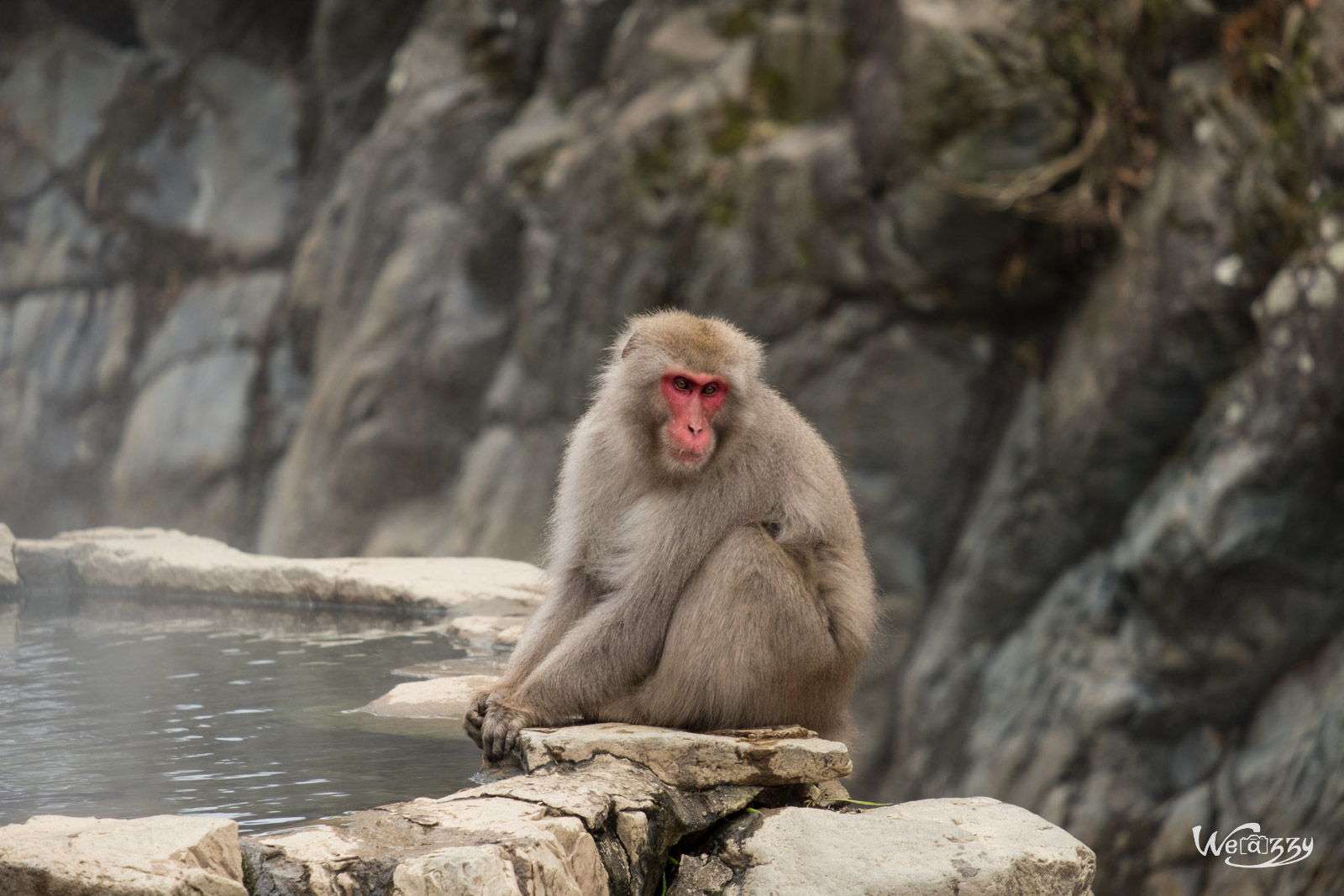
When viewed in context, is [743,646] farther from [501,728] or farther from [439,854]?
[439,854]

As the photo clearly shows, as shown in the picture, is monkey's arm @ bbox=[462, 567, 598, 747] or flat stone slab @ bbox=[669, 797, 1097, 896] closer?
flat stone slab @ bbox=[669, 797, 1097, 896]

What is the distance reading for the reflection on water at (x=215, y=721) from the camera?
9.96 ft

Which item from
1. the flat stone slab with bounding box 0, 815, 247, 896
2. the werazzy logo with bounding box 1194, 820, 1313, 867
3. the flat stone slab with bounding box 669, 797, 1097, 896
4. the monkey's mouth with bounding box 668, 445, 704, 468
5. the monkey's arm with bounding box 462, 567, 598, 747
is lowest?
the werazzy logo with bounding box 1194, 820, 1313, 867

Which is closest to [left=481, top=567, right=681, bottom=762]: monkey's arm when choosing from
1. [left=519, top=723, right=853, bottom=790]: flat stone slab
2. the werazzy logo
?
[left=519, top=723, right=853, bottom=790]: flat stone slab

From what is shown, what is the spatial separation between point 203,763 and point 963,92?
6647 millimetres

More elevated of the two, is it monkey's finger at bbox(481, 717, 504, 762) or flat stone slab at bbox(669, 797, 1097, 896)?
→ monkey's finger at bbox(481, 717, 504, 762)

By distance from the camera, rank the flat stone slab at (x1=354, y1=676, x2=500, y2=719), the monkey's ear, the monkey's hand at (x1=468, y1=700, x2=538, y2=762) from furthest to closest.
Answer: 1. the flat stone slab at (x1=354, y1=676, x2=500, y2=719)
2. the monkey's ear
3. the monkey's hand at (x1=468, y1=700, x2=538, y2=762)

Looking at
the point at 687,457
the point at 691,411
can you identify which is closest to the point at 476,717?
the point at 687,457

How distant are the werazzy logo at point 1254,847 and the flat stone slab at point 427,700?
4.37m

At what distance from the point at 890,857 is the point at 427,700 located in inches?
66.4

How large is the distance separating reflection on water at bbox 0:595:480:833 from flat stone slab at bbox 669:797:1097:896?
31.5 inches

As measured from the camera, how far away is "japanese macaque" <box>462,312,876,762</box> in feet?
10.6

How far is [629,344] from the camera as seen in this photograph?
3631 millimetres

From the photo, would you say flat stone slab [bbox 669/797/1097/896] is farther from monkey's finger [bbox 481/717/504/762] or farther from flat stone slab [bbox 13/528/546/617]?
flat stone slab [bbox 13/528/546/617]
